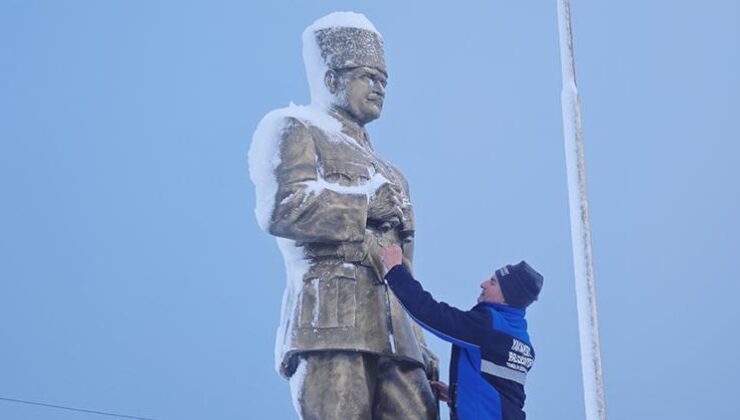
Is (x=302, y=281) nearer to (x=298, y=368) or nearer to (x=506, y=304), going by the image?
(x=298, y=368)

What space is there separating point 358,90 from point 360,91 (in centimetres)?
1

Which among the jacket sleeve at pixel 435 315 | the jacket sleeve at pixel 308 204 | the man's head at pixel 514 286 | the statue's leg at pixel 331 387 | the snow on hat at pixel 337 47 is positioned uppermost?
the snow on hat at pixel 337 47

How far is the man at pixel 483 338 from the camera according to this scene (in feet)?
12.9

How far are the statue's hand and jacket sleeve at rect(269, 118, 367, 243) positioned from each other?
0.10 m

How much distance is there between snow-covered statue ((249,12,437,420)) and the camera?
390 centimetres

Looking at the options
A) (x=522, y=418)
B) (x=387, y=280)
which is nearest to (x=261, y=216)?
(x=387, y=280)

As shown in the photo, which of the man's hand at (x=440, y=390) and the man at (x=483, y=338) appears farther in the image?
the man's hand at (x=440, y=390)

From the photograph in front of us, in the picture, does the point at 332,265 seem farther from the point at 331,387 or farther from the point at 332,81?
the point at 332,81

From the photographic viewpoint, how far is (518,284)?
415 cm

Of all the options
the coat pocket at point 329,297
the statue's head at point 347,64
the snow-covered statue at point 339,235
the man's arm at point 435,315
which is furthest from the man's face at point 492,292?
the statue's head at point 347,64

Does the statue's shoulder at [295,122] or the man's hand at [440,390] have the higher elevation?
the statue's shoulder at [295,122]

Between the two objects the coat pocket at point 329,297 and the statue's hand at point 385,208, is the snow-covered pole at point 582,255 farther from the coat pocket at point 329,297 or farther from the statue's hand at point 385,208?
the coat pocket at point 329,297

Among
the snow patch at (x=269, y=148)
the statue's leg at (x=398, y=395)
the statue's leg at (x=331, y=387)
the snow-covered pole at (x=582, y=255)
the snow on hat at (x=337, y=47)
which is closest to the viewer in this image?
the statue's leg at (x=331, y=387)

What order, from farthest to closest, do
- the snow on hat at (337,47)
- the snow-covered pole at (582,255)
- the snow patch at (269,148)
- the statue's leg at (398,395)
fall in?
the snow-covered pole at (582,255) → the snow on hat at (337,47) → the statue's leg at (398,395) → the snow patch at (269,148)
